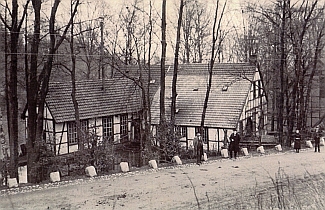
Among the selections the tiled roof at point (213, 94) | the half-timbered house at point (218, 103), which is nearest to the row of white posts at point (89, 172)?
the half-timbered house at point (218, 103)

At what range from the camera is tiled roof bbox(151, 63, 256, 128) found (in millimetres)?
23047

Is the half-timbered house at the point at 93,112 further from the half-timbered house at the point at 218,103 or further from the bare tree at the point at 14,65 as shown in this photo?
the bare tree at the point at 14,65

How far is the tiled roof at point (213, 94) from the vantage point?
23.0m

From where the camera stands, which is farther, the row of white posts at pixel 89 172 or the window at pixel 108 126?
the window at pixel 108 126

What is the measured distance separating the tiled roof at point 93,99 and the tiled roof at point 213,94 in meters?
1.71

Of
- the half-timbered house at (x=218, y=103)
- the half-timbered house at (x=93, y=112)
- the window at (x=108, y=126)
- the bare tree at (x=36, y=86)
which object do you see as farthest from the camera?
the window at (x=108, y=126)

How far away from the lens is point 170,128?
688 inches

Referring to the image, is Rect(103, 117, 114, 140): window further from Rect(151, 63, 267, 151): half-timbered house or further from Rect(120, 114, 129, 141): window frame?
Rect(151, 63, 267, 151): half-timbered house

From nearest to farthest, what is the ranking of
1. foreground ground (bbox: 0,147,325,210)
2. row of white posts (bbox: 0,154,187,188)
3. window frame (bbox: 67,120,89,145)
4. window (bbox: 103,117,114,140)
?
1. foreground ground (bbox: 0,147,325,210)
2. row of white posts (bbox: 0,154,187,188)
3. window frame (bbox: 67,120,89,145)
4. window (bbox: 103,117,114,140)

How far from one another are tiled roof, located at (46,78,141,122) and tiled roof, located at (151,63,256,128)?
5.60 ft

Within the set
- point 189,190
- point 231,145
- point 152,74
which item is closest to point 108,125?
point 152,74

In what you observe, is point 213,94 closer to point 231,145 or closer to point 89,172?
point 231,145

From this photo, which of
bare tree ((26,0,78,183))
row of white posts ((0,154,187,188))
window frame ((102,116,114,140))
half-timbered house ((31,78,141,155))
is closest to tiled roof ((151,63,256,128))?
half-timbered house ((31,78,141,155))

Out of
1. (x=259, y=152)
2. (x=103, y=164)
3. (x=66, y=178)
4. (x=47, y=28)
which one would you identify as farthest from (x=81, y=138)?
(x=259, y=152)
